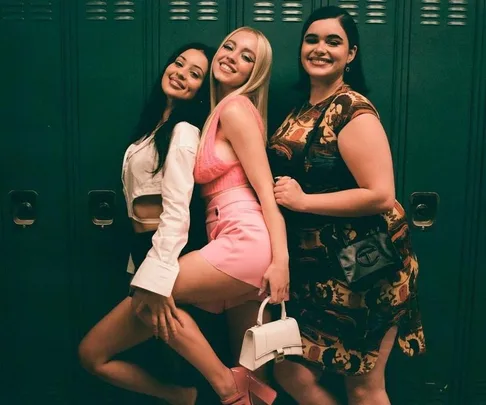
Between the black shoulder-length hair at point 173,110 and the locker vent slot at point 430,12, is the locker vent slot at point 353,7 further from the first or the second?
the black shoulder-length hair at point 173,110

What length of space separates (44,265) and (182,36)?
112 centimetres

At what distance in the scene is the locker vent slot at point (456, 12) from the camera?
215 centimetres

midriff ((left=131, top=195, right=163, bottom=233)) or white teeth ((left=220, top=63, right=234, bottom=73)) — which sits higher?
white teeth ((left=220, top=63, right=234, bottom=73))

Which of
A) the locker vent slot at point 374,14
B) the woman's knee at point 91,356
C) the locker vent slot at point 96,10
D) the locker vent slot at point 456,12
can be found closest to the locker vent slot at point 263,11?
the locker vent slot at point 374,14

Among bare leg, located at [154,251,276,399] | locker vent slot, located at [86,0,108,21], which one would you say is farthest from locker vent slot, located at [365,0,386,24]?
bare leg, located at [154,251,276,399]

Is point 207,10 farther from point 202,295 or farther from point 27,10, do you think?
point 202,295

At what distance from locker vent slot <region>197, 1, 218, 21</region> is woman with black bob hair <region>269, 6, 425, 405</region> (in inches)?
18.2

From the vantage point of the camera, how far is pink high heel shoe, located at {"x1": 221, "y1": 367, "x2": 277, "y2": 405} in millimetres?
1773

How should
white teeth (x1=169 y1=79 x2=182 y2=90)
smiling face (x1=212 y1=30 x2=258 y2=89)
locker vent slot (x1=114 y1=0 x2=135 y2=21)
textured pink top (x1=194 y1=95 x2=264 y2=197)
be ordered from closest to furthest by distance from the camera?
textured pink top (x1=194 y1=95 x2=264 y2=197)
smiling face (x1=212 y1=30 x2=258 y2=89)
white teeth (x1=169 y1=79 x2=182 y2=90)
locker vent slot (x1=114 y1=0 x2=135 y2=21)

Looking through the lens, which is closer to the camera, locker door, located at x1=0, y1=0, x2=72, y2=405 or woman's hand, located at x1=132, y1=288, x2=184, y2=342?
woman's hand, located at x1=132, y1=288, x2=184, y2=342

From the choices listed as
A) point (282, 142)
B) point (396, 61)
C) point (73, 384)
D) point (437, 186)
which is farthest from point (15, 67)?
point (437, 186)

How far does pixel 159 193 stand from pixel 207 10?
81 centimetres

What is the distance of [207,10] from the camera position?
7.00 ft

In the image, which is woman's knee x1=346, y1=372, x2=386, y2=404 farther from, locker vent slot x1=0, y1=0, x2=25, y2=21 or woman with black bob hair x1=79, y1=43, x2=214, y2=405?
locker vent slot x1=0, y1=0, x2=25, y2=21
